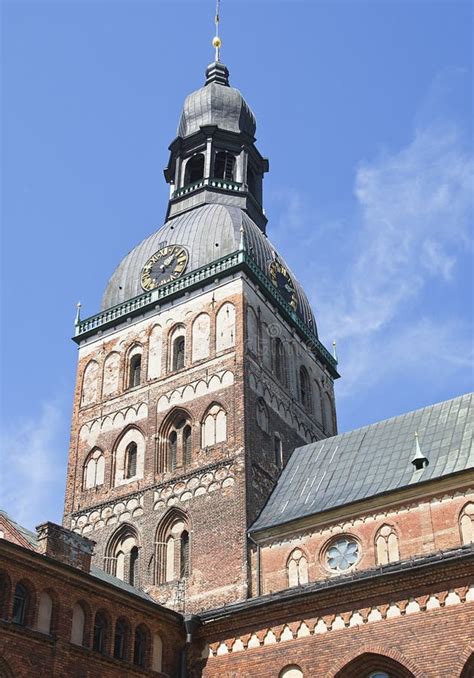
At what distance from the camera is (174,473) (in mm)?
32938

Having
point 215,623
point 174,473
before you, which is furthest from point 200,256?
point 215,623

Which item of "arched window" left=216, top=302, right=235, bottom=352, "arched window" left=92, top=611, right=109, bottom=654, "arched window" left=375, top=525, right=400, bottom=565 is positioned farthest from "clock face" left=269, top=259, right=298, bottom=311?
"arched window" left=92, top=611, right=109, bottom=654

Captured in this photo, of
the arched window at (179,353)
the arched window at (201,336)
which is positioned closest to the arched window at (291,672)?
the arched window at (201,336)

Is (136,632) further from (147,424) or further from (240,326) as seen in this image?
(240,326)

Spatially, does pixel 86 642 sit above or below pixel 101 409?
below

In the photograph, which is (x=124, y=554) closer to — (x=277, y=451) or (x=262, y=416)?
(x=277, y=451)

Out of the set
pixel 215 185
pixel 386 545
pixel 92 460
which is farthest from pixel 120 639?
pixel 215 185

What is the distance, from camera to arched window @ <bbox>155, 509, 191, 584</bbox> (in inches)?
1210

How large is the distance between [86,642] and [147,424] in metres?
12.8

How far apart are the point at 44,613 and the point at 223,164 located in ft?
89.5

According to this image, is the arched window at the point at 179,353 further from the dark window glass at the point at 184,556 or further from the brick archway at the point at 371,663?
the brick archway at the point at 371,663

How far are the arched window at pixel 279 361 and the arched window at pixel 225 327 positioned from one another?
253cm

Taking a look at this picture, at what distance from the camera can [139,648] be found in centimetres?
2452

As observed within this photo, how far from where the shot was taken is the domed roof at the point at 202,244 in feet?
125
